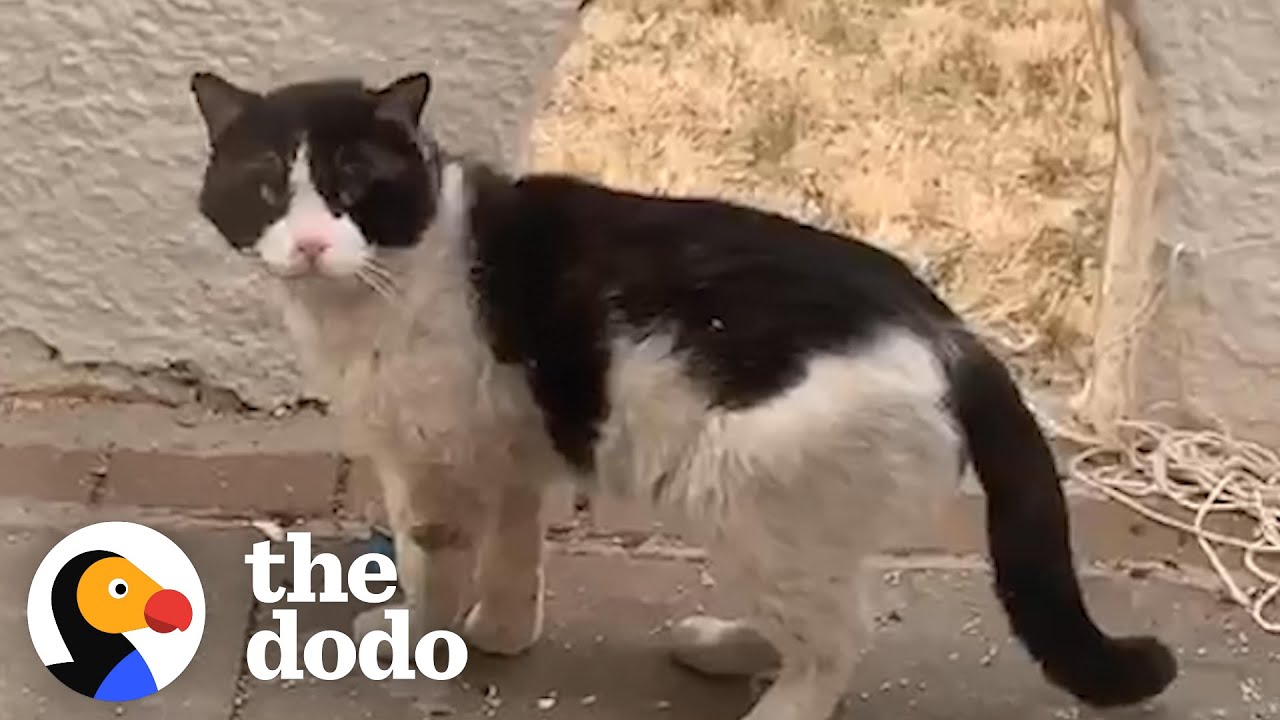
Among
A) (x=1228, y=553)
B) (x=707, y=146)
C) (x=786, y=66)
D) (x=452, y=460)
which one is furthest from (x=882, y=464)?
(x=786, y=66)

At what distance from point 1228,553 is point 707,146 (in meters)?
1.11

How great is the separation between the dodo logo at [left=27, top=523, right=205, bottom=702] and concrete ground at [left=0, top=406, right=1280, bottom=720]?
0.06ft

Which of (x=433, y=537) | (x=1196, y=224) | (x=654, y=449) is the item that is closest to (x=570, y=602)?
(x=433, y=537)

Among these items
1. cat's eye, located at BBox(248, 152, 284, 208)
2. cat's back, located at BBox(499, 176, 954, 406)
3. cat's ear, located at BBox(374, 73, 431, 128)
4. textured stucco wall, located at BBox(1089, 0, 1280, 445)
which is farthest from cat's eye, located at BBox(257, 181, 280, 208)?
textured stucco wall, located at BBox(1089, 0, 1280, 445)

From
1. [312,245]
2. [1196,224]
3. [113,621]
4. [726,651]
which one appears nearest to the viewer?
[312,245]

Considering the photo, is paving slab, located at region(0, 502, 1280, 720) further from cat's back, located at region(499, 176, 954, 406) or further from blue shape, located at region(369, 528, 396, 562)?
cat's back, located at region(499, 176, 954, 406)

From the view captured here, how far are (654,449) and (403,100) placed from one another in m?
0.36

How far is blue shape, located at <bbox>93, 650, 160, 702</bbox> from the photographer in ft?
6.55

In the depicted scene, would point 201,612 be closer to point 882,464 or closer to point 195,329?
point 195,329

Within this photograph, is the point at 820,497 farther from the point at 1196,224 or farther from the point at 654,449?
the point at 1196,224

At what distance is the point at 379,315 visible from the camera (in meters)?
1.90

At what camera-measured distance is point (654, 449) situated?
1868mm

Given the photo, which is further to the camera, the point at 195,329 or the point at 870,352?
the point at 195,329

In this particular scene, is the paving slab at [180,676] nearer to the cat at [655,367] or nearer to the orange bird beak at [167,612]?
the orange bird beak at [167,612]
